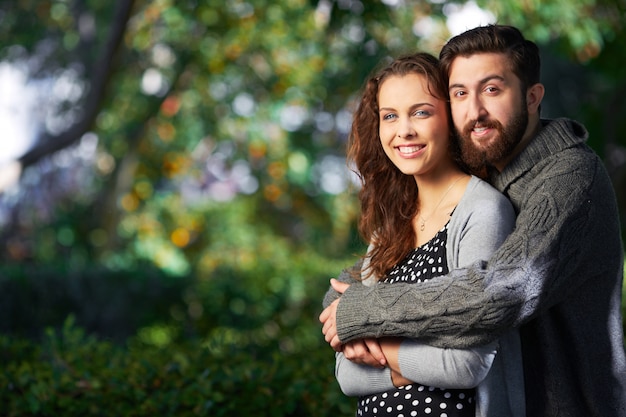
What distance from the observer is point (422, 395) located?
253 cm

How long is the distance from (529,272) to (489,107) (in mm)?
483

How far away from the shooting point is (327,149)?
14.6m

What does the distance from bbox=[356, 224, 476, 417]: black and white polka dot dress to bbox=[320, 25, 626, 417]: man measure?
130mm

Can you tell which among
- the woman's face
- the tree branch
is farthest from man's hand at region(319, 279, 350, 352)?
the tree branch

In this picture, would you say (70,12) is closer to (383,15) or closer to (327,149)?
(327,149)

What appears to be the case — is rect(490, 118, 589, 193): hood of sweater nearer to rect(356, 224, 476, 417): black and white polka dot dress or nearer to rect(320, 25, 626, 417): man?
rect(320, 25, 626, 417): man

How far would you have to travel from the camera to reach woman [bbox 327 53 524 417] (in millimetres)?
2441

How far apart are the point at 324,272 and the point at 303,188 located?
4.75 meters

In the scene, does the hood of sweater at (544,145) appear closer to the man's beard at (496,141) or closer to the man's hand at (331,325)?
the man's beard at (496,141)

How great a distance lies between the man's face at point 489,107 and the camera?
8.32ft

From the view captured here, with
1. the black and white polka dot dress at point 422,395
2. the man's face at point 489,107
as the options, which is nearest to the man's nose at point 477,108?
the man's face at point 489,107

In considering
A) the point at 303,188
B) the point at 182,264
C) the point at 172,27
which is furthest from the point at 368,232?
the point at 303,188

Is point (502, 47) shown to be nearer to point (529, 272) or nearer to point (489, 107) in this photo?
point (489, 107)

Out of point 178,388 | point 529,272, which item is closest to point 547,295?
point 529,272
